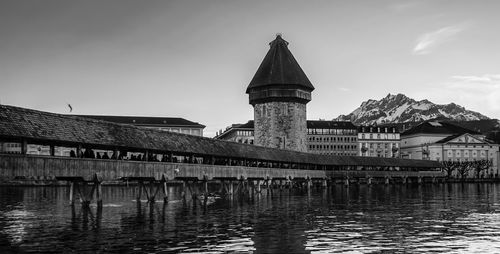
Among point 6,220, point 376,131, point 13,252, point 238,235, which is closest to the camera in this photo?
point 13,252

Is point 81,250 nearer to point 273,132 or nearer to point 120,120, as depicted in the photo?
point 273,132

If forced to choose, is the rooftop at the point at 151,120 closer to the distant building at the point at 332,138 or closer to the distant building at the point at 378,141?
the distant building at the point at 332,138

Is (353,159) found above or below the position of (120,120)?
below

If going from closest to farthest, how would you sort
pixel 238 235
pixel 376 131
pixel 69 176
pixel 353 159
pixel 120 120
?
1. pixel 238 235
2. pixel 69 176
3. pixel 353 159
4. pixel 120 120
5. pixel 376 131

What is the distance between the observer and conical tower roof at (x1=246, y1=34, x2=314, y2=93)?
220 ft

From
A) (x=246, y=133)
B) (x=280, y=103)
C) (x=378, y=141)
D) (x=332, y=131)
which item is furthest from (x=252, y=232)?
(x=378, y=141)

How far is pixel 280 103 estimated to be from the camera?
66.1 m

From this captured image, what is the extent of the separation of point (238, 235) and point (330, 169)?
57.2 metres

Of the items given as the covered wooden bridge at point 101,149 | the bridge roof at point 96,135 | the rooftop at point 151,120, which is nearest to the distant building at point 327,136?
the rooftop at point 151,120

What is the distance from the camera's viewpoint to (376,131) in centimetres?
12356

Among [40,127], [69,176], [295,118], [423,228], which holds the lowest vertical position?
[423,228]

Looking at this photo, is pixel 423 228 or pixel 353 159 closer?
pixel 423 228

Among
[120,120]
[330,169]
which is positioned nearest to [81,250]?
[330,169]

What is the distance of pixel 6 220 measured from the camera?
23.0 metres
